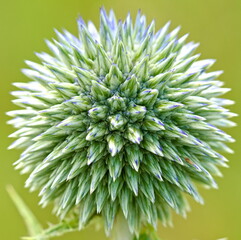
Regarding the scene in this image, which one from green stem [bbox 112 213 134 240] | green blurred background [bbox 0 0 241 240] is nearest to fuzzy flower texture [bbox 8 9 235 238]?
green stem [bbox 112 213 134 240]

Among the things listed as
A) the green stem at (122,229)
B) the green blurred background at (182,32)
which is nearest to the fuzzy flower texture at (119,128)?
the green stem at (122,229)

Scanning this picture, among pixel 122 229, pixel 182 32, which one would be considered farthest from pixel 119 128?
pixel 182 32

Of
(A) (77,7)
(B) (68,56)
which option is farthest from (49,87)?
(A) (77,7)

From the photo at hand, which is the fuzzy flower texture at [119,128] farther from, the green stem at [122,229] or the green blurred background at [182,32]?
the green blurred background at [182,32]

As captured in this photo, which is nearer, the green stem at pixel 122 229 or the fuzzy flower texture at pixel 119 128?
the fuzzy flower texture at pixel 119 128

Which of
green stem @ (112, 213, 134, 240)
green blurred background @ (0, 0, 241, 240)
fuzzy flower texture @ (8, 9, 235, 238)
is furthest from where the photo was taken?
green blurred background @ (0, 0, 241, 240)

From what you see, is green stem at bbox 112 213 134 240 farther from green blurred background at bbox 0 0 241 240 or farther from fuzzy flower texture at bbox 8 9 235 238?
green blurred background at bbox 0 0 241 240

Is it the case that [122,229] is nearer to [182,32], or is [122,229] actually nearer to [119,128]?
[119,128]
